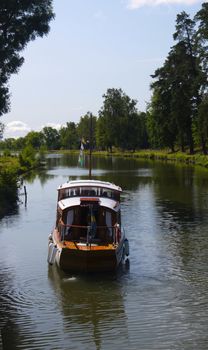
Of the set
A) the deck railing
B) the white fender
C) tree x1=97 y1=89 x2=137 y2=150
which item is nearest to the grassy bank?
tree x1=97 y1=89 x2=137 y2=150

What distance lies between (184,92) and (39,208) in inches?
2415

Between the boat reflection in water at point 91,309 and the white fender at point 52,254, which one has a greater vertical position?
the white fender at point 52,254

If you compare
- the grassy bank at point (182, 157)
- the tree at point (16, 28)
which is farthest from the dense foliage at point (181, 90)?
the tree at point (16, 28)

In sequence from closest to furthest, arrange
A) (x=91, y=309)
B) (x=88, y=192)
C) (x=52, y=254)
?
1. (x=91, y=309)
2. (x=52, y=254)
3. (x=88, y=192)

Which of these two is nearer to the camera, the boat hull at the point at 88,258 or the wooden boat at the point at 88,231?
the boat hull at the point at 88,258

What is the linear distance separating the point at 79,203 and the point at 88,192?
67.8 inches

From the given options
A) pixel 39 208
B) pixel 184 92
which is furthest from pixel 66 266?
pixel 184 92

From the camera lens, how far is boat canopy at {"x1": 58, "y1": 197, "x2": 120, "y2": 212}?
23391 millimetres

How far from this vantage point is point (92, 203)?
23266mm

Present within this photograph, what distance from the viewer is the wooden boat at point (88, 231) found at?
20625 mm

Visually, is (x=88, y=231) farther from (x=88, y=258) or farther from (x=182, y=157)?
(x=182, y=157)

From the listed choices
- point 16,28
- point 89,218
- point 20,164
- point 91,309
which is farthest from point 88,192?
point 20,164

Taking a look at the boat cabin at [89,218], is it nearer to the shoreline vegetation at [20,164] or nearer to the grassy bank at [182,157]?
the shoreline vegetation at [20,164]

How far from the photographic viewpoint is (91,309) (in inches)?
683
